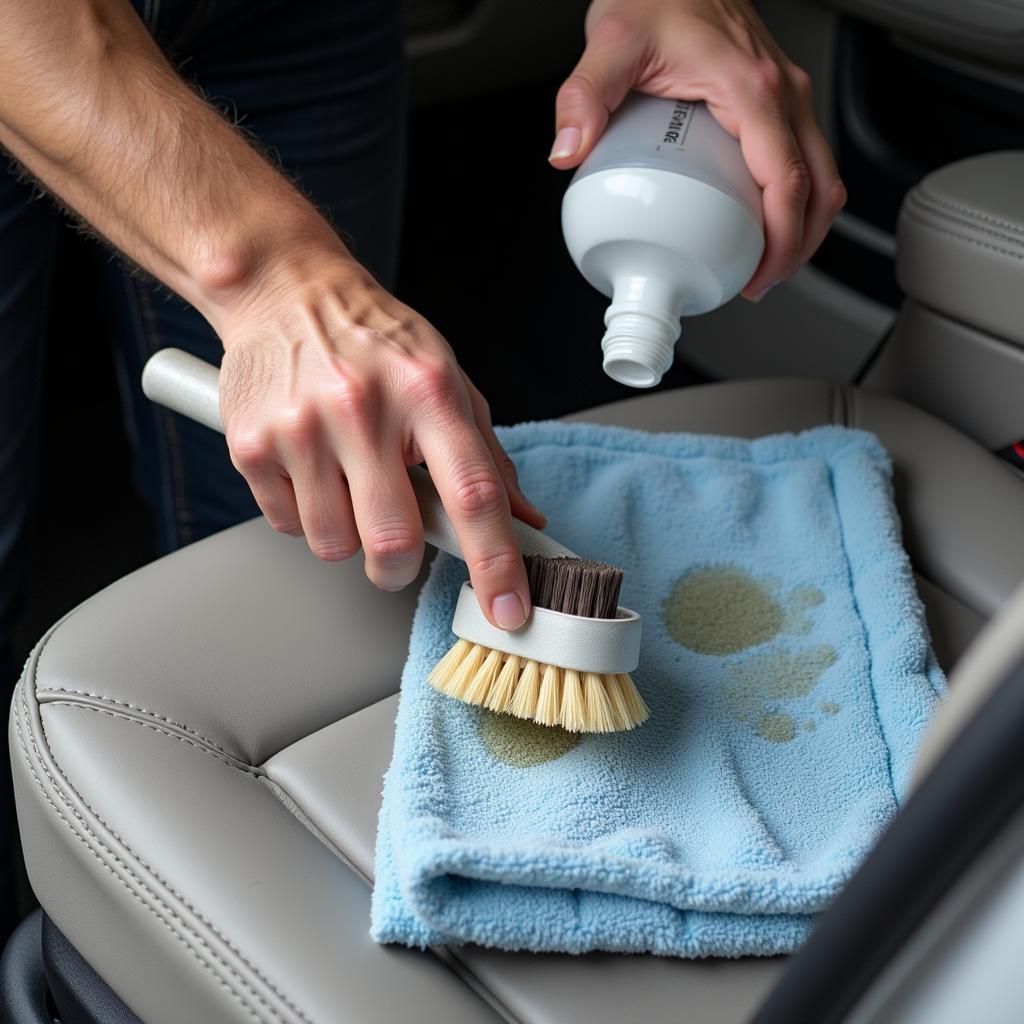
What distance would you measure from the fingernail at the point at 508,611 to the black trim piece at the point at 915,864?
20cm

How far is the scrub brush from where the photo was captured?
0.57m

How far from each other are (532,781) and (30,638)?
853mm

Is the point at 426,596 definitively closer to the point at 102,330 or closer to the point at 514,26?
the point at 514,26

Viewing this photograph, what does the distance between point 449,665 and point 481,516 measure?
8cm

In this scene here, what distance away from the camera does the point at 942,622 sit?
2.40 ft

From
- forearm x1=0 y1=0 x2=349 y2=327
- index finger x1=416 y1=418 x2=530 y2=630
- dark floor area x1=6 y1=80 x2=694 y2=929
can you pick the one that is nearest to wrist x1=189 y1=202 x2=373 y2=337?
forearm x1=0 y1=0 x2=349 y2=327

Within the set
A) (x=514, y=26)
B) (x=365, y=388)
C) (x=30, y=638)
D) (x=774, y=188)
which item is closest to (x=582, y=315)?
(x=514, y=26)

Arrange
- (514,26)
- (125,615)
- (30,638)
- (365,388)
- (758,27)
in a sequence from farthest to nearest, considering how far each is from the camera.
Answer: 1. (514,26)
2. (30,638)
3. (758,27)
4. (125,615)
5. (365,388)

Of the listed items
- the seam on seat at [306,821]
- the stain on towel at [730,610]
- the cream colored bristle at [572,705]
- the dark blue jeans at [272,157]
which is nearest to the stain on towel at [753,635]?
the stain on towel at [730,610]

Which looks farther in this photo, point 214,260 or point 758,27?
point 758,27

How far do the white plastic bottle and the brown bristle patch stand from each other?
0.12 metres

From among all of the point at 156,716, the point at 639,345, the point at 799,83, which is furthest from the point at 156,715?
the point at 799,83

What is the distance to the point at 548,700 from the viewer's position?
0.58 m

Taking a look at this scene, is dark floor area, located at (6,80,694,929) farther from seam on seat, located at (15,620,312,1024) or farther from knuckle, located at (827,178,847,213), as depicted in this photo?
knuckle, located at (827,178,847,213)
